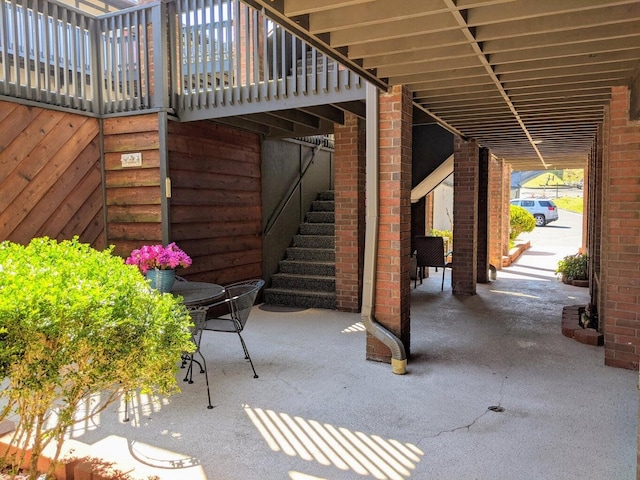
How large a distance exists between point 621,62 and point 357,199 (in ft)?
10.4

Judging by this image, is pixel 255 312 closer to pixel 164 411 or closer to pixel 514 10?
pixel 164 411

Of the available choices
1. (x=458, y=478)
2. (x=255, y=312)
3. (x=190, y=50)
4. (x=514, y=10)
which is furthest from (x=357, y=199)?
(x=458, y=478)

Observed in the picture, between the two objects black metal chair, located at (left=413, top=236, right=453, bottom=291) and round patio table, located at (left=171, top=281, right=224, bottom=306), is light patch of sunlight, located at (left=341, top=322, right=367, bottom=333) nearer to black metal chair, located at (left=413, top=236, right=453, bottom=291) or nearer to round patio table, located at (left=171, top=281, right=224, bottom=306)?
round patio table, located at (left=171, top=281, right=224, bottom=306)

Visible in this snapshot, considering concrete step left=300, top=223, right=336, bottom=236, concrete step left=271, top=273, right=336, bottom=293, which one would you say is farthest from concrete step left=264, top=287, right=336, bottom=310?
concrete step left=300, top=223, right=336, bottom=236

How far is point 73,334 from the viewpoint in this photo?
71.0 inches

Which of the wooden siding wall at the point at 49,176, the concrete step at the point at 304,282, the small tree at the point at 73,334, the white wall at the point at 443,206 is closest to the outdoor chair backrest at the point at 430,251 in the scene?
the concrete step at the point at 304,282

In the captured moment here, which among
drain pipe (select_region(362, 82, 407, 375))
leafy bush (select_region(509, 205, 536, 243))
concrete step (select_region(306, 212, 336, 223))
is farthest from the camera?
leafy bush (select_region(509, 205, 536, 243))

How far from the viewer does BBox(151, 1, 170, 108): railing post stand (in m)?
5.08

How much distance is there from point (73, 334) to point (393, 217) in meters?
2.75

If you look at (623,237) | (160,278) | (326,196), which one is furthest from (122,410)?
(326,196)

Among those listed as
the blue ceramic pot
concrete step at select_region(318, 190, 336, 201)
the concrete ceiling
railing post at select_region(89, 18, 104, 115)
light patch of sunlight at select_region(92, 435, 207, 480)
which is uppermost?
railing post at select_region(89, 18, 104, 115)

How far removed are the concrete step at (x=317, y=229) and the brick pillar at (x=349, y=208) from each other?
132cm

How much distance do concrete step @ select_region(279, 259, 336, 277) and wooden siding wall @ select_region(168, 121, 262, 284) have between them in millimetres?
528

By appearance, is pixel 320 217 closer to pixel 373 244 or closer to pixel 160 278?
pixel 373 244
